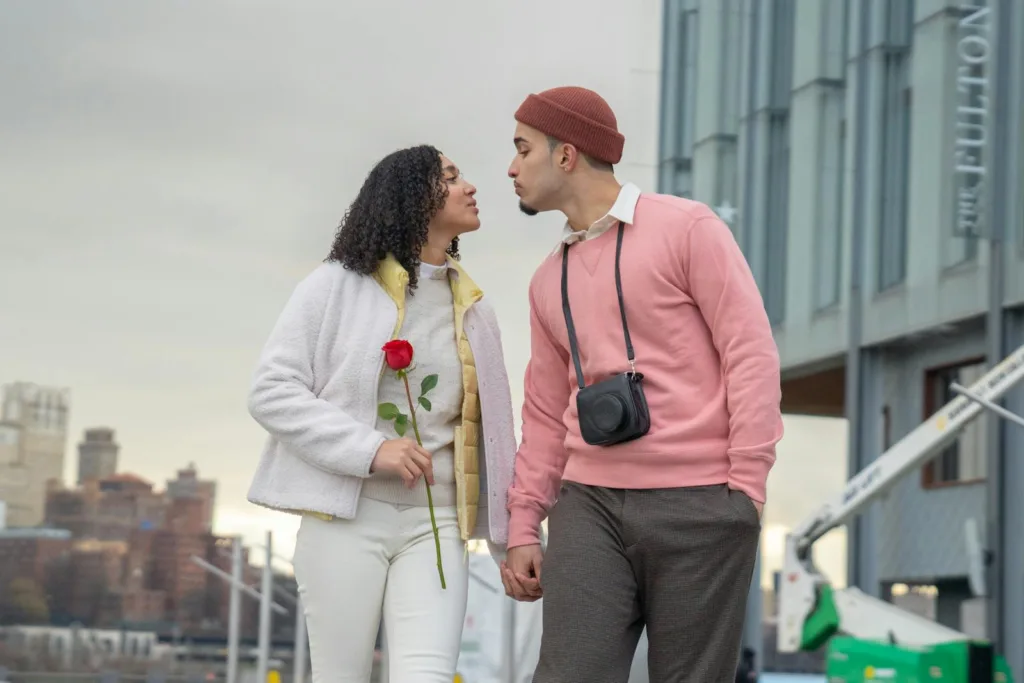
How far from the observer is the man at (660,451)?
3242mm

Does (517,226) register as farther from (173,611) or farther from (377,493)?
(173,611)

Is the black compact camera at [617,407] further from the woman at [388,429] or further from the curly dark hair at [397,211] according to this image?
the curly dark hair at [397,211]

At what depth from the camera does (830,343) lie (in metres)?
15.2

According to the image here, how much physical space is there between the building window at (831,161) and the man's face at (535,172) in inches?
455

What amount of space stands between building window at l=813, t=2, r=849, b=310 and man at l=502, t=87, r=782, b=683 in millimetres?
11746

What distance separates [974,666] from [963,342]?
331cm

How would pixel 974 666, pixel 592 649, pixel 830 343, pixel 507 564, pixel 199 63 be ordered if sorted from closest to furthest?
pixel 592 649, pixel 507 564, pixel 974 666, pixel 830 343, pixel 199 63

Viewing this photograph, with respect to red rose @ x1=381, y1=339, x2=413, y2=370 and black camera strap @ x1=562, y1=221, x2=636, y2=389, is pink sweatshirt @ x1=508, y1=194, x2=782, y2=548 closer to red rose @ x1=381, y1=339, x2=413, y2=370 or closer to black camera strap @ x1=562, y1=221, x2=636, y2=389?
black camera strap @ x1=562, y1=221, x2=636, y2=389

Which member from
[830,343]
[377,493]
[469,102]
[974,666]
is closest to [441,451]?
[377,493]

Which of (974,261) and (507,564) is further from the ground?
(974,261)

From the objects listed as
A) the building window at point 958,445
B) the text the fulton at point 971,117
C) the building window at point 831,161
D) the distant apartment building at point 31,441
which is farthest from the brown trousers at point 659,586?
the distant apartment building at point 31,441

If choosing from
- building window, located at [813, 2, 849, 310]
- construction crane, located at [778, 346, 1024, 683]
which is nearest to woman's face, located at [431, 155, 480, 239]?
construction crane, located at [778, 346, 1024, 683]

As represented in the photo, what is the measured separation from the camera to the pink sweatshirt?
3252mm

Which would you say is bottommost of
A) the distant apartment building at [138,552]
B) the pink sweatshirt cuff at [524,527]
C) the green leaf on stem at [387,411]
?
the distant apartment building at [138,552]
